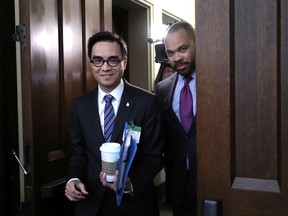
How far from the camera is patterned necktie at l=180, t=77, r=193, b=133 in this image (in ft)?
5.06

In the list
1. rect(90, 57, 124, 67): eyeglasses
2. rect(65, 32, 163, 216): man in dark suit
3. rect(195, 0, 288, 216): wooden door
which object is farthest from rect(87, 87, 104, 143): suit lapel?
rect(195, 0, 288, 216): wooden door

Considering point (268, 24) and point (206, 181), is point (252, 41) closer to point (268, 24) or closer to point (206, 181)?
point (268, 24)

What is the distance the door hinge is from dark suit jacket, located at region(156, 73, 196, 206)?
25.9 inches

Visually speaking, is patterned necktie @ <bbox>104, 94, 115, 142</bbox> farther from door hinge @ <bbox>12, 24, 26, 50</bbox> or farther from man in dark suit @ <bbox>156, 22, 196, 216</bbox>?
door hinge @ <bbox>12, 24, 26, 50</bbox>

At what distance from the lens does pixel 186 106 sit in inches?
61.4

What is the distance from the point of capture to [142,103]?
144cm

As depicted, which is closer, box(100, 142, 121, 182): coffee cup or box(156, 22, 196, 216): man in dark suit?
box(100, 142, 121, 182): coffee cup

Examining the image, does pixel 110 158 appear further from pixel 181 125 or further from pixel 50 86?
pixel 50 86

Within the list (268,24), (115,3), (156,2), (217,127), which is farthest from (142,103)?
(156,2)

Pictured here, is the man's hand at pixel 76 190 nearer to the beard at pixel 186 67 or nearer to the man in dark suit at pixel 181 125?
the man in dark suit at pixel 181 125

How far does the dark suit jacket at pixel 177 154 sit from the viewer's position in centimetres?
154

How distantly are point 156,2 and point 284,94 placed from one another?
3.09 m

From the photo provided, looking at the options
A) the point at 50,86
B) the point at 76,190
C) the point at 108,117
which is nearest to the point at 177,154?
the point at 108,117

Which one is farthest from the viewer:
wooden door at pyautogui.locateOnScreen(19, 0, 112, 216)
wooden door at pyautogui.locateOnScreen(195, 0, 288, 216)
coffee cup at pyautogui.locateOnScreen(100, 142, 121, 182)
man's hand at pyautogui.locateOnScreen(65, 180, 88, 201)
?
wooden door at pyautogui.locateOnScreen(19, 0, 112, 216)
